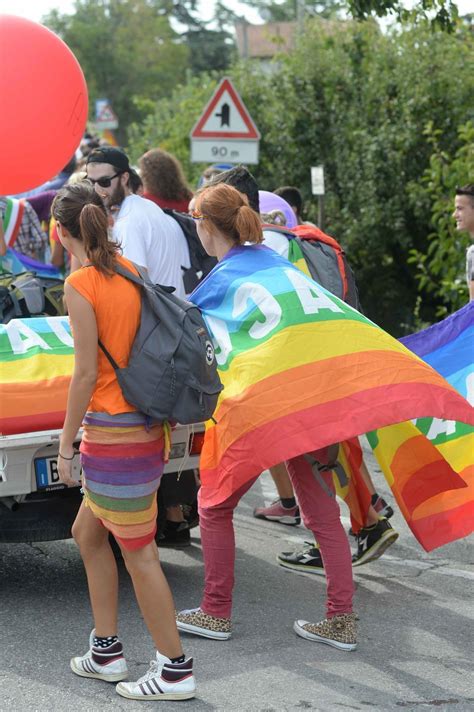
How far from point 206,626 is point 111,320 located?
1.59 m

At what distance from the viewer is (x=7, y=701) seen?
14.9 feet

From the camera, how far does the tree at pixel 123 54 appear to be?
6319cm

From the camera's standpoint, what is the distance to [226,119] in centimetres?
1162

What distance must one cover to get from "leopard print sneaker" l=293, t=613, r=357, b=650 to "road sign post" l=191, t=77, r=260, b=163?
6.87m

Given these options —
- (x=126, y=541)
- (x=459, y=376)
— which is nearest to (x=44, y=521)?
(x=126, y=541)

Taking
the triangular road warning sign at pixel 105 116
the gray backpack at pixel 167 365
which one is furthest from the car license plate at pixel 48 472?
the triangular road warning sign at pixel 105 116

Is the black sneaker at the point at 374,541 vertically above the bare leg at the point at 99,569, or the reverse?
the bare leg at the point at 99,569

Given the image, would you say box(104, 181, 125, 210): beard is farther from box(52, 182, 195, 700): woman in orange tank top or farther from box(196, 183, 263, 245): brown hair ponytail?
box(52, 182, 195, 700): woman in orange tank top

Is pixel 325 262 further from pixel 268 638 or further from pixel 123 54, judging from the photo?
pixel 123 54

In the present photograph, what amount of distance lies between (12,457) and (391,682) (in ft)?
5.94

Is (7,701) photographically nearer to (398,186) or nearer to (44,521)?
(44,521)

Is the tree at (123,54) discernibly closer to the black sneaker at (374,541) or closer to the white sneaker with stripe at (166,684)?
the black sneaker at (374,541)

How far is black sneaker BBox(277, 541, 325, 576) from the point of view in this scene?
6488 millimetres

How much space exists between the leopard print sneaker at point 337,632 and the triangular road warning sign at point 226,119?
6966mm
